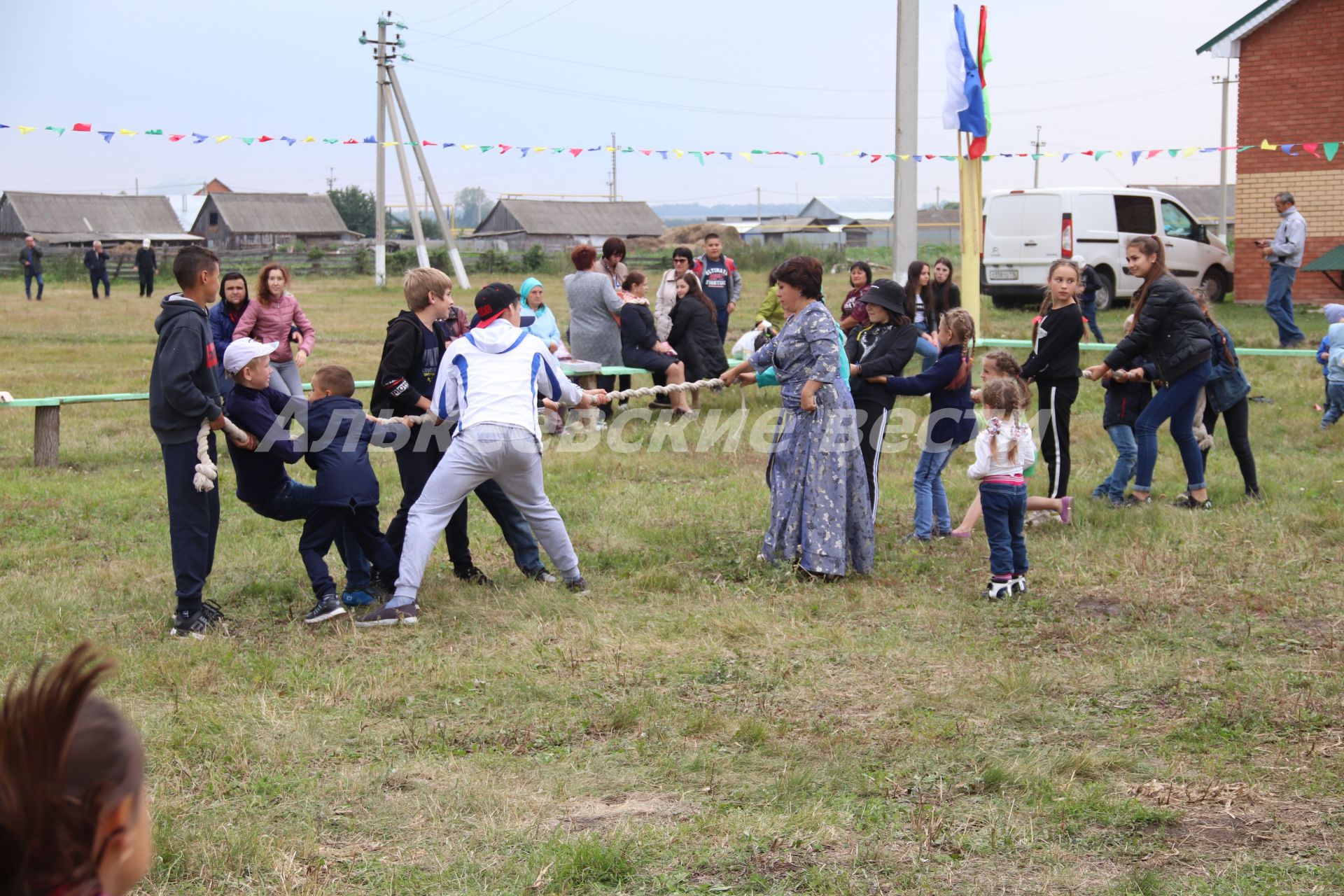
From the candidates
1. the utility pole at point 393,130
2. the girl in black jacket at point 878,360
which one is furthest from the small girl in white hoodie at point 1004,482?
the utility pole at point 393,130

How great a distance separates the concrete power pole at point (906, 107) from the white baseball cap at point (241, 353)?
9.16 metres

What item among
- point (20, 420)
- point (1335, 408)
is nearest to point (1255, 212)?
point (1335, 408)

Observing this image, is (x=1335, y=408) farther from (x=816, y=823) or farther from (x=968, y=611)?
(x=816, y=823)

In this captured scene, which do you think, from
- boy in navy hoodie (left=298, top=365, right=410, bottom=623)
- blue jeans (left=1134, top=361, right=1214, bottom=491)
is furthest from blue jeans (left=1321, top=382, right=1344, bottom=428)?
boy in navy hoodie (left=298, top=365, right=410, bottom=623)

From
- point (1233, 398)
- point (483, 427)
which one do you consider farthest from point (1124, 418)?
point (483, 427)

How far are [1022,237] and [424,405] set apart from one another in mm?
17572

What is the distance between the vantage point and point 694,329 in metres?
13.3

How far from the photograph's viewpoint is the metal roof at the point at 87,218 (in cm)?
6538

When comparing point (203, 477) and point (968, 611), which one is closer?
point (203, 477)

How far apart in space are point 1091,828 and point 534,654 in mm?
2792

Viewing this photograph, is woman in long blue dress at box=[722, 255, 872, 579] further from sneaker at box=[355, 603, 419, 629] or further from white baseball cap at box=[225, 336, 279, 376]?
white baseball cap at box=[225, 336, 279, 376]

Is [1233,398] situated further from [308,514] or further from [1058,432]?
[308,514]

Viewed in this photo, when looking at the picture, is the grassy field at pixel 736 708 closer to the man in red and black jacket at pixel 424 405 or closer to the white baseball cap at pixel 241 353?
the man in red and black jacket at pixel 424 405

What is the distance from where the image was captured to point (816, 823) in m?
4.10
